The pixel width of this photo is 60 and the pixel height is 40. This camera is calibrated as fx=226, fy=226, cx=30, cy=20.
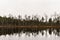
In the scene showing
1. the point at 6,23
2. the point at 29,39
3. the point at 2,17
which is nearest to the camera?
the point at 29,39

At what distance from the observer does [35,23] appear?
511 feet

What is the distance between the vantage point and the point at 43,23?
515 feet

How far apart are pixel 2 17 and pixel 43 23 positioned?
32.3m

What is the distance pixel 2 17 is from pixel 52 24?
126ft

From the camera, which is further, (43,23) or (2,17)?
(2,17)

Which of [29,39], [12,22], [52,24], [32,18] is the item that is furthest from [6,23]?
Answer: [29,39]

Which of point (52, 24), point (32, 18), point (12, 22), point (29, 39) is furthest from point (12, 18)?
point (29, 39)

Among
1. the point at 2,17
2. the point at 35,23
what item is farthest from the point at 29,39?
the point at 2,17

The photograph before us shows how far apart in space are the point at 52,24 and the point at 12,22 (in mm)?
27891

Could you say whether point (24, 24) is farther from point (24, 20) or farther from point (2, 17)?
point (2, 17)

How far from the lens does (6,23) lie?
15475 cm

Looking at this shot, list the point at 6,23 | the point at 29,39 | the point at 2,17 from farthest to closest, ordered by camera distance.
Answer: the point at 2,17 < the point at 6,23 < the point at 29,39

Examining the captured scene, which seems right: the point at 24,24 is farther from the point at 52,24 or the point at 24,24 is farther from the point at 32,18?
the point at 52,24

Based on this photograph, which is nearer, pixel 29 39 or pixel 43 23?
pixel 29 39
